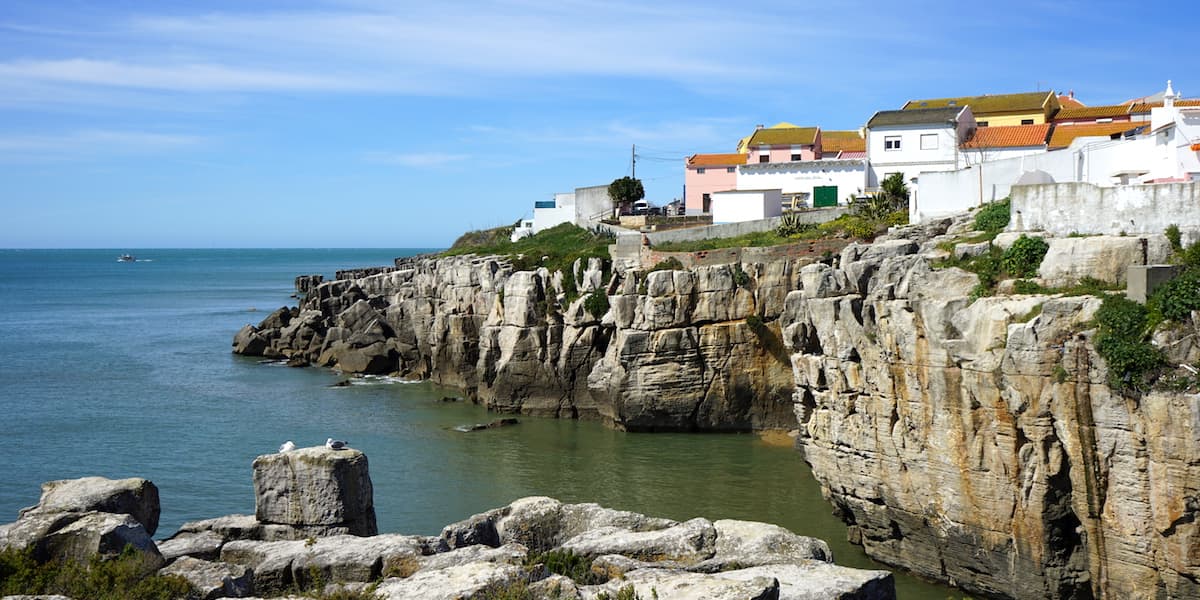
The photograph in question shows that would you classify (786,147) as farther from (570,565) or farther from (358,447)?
(570,565)

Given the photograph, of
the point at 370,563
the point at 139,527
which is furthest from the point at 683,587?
the point at 139,527

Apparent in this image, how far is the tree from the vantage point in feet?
213

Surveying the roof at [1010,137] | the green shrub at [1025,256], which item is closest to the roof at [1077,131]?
the roof at [1010,137]

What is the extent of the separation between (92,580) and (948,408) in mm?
15498

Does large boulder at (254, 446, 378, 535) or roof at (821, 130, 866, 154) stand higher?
roof at (821, 130, 866, 154)

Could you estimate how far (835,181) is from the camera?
52.9 metres

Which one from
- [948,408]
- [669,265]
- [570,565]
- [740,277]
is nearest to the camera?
[570,565]

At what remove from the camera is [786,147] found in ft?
192

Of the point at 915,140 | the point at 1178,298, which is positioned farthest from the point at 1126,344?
the point at 915,140

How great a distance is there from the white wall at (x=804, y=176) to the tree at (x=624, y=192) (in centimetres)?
1010

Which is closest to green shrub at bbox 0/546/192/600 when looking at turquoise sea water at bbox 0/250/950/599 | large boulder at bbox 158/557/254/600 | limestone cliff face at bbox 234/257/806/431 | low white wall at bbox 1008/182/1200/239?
large boulder at bbox 158/557/254/600

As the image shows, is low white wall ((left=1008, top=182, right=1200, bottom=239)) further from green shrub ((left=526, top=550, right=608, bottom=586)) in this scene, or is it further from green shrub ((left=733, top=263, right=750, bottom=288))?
green shrub ((left=526, top=550, right=608, bottom=586))

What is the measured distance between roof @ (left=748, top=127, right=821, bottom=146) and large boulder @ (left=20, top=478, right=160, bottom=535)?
46.8 m

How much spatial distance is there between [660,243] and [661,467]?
1369 cm
